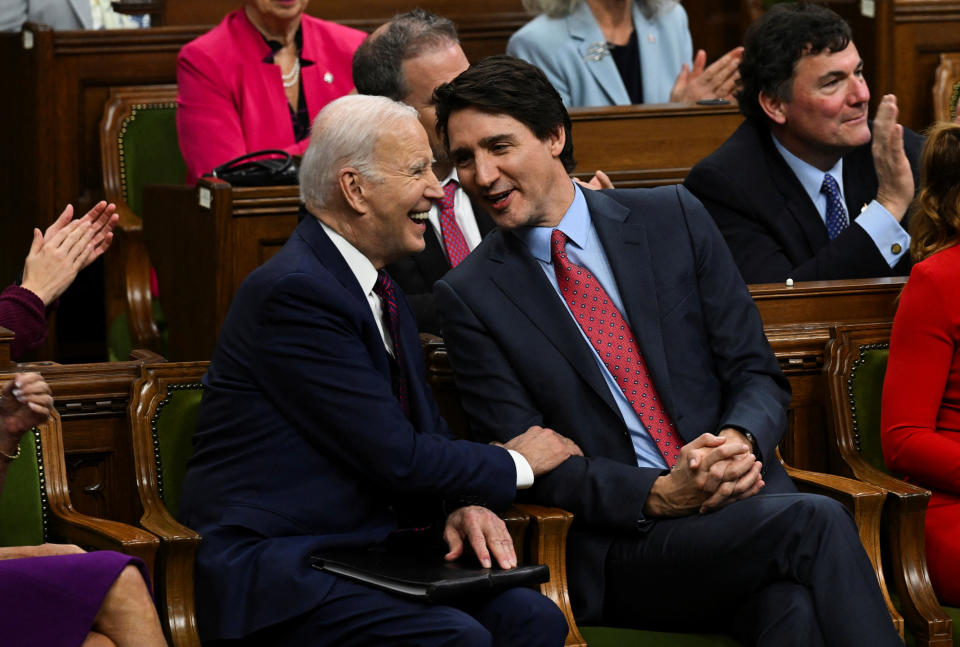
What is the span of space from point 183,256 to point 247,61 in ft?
2.28

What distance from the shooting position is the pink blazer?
429cm

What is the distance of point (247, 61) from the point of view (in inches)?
171

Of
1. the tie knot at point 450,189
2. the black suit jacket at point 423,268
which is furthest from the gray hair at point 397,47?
the black suit jacket at point 423,268

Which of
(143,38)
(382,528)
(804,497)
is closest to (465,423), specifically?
(382,528)

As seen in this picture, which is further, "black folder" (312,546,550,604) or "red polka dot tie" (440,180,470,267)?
"red polka dot tie" (440,180,470,267)

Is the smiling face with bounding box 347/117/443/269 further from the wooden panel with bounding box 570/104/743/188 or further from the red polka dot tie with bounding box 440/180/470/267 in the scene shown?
the wooden panel with bounding box 570/104/743/188

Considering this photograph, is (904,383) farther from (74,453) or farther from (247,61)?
(247,61)

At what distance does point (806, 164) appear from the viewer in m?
3.66

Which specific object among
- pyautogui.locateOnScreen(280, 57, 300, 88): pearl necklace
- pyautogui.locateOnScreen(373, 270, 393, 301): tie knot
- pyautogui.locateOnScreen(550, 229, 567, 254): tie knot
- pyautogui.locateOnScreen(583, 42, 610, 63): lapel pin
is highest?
pyautogui.locateOnScreen(280, 57, 300, 88): pearl necklace

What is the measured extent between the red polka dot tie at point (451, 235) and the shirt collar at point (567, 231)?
21.2 inches

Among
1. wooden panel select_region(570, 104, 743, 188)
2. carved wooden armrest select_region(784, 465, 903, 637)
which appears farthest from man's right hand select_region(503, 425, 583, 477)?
wooden panel select_region(570, 104, 743, 188)

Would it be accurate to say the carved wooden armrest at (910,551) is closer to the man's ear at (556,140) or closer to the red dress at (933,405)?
the red dress at (933,405)

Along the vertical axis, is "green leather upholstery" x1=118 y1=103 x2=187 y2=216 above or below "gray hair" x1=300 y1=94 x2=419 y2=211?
below

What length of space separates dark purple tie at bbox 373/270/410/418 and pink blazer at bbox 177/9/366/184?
5.45 feet
